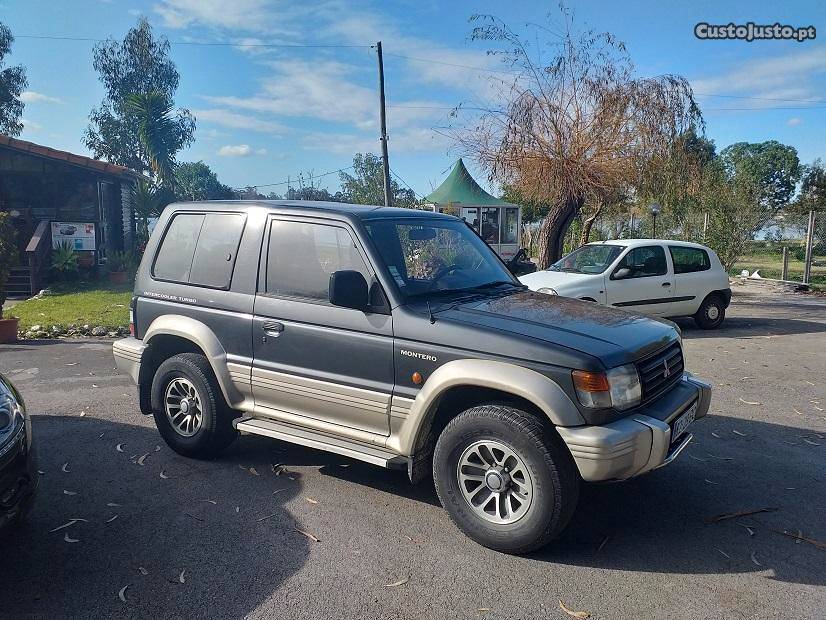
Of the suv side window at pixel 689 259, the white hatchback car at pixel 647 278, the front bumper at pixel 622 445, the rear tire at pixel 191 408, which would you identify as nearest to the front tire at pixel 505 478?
the front bumper at pixel 622 445

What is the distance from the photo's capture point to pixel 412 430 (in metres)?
3.74

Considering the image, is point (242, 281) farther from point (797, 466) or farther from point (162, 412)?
point (797, 466)

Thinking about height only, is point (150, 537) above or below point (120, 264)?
below

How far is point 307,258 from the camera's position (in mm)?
4379

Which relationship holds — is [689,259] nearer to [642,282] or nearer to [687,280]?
[687,280]

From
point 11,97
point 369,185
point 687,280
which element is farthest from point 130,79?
point 687,280

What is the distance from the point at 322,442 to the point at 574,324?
1774 mm

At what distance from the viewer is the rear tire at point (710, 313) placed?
11109 mm

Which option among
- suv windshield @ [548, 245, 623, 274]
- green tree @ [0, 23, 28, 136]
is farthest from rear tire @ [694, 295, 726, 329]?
green tree @ [0, 23, 28, 136]

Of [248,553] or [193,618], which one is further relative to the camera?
[248,553]

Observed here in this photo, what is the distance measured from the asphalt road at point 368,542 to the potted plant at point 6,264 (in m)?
5.37

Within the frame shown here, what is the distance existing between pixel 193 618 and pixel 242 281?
2342 millimetres

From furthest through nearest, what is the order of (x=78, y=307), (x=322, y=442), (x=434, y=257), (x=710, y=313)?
1. (x=78, y=307)
2. (x=710, y=313)
3. (x=434, y=257)
4. (x=322, y=442)

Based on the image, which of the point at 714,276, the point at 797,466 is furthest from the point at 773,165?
the point at 797,466
